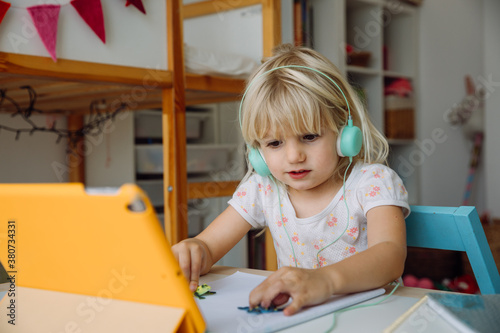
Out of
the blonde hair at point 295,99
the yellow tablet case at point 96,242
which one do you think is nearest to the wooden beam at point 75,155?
the blonde hair at point 295,99

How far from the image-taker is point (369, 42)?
264 cm

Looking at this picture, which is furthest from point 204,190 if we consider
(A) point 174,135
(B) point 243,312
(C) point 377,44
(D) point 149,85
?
(C) point 377,44

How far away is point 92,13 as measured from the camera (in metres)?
1.18

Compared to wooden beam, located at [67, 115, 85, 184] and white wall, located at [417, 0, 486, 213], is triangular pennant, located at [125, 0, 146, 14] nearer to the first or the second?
wooden beam, located at [67, 115, 85, 184]

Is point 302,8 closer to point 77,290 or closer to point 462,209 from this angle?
point 462,209

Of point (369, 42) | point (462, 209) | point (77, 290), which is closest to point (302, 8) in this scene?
point (369, 42)

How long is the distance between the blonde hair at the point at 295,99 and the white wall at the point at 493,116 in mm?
2283

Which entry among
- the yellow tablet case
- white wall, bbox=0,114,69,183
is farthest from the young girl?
white wall, bbox=0,114,69,183

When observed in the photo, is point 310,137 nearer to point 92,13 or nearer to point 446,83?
point 92,13

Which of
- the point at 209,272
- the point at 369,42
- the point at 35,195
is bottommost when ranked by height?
the point at 209,272

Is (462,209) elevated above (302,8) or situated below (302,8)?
below

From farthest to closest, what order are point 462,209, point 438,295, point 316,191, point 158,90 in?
1. point 158,90
2. point 316,191
3. point 462,209
4. point 438,295

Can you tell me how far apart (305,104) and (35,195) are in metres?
0.51

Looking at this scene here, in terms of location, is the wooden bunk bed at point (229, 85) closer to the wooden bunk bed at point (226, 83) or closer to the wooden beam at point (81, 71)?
the wooden bunk bed at point (226, 83)
